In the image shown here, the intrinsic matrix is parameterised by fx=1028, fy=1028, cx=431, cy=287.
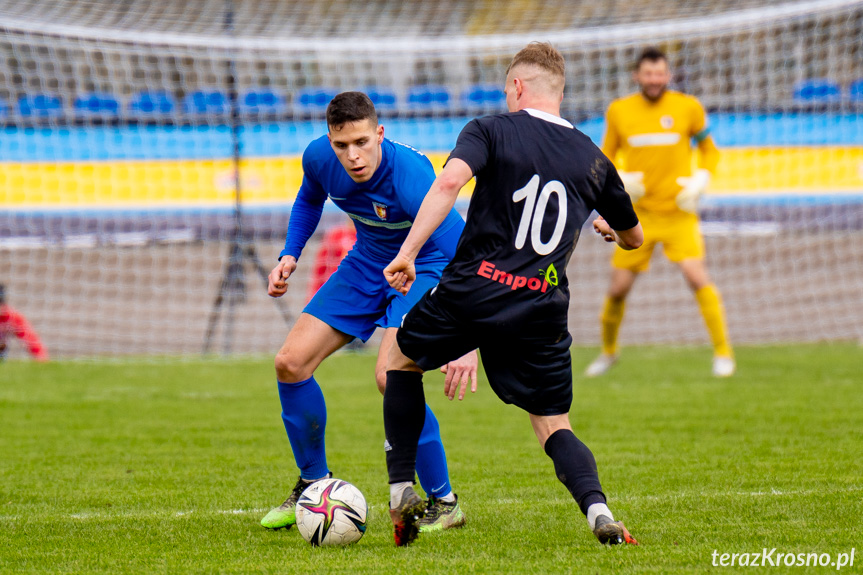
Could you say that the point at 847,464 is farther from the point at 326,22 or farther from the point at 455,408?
the point at 326,22

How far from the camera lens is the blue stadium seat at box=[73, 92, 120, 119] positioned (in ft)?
42.1

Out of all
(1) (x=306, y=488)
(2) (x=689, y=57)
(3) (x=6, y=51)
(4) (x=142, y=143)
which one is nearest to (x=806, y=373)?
(2) (x=689, y=57)

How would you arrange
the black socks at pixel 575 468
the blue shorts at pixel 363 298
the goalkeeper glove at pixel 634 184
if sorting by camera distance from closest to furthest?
the black socks at pixel 575 468 < the blue shorts at pixel 363 298 < the goalkeeper glove at pixel 634 184

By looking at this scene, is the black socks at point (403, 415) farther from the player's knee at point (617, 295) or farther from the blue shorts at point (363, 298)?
the player's knee at point (617, 295)

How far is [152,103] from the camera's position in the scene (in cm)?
1422

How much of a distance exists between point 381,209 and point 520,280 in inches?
39.1

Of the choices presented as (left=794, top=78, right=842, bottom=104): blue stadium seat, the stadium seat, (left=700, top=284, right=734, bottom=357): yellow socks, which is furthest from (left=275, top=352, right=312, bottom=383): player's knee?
the stadium seat

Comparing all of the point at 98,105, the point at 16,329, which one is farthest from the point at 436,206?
the point at 98,105

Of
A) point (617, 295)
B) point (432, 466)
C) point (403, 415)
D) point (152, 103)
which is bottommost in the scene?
point (432, 466)

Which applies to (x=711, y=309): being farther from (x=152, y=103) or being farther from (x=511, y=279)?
(x=152, y=103)

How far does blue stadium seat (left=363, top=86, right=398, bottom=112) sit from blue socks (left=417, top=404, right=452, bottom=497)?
9348 mm

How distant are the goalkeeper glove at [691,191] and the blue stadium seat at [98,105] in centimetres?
742

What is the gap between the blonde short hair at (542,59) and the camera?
3814 millimetres

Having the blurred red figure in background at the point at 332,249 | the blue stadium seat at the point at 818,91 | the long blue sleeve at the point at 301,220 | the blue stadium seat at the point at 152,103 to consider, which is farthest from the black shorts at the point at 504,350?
the blue stadium seat at the point at 152,103
